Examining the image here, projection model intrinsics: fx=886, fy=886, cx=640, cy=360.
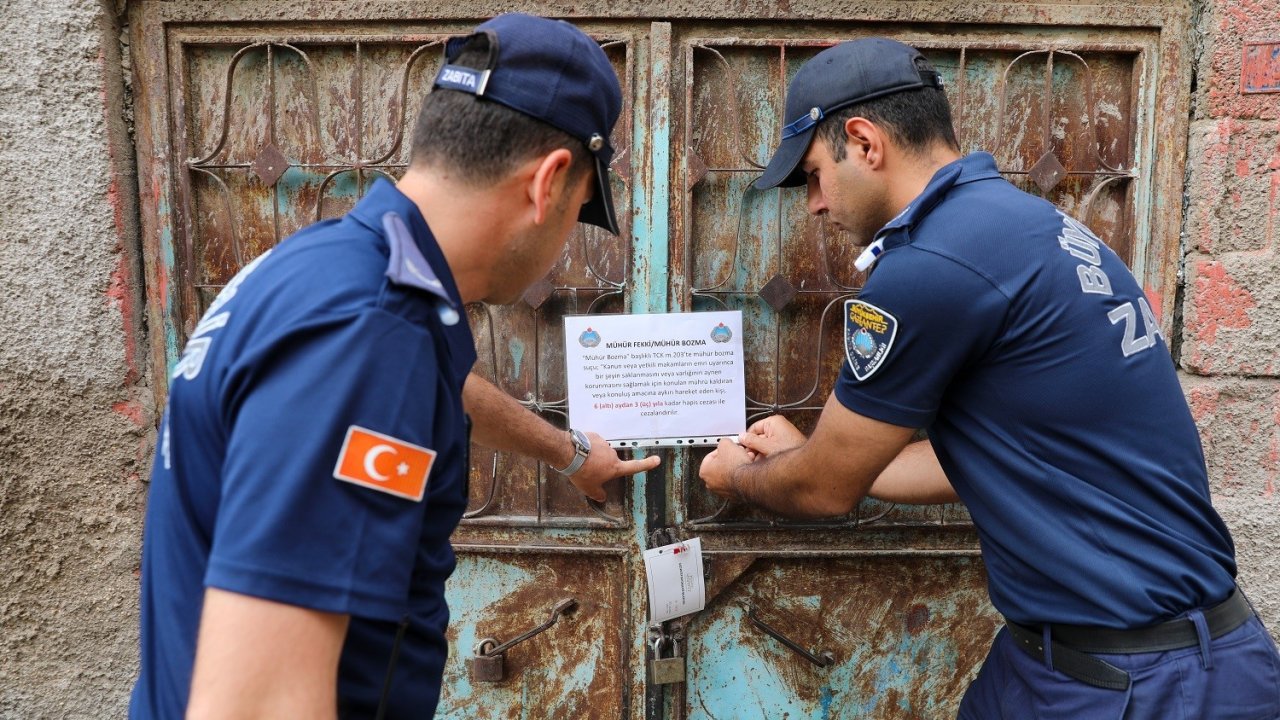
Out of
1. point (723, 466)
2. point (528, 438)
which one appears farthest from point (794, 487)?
point (528, 438)

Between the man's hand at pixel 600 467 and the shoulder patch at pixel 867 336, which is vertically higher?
the shoulder patch at pixel 867 336

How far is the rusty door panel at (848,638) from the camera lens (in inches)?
92.4

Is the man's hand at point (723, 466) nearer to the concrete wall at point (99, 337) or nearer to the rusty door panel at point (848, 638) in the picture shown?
the rusty door panel at point (848, 638)

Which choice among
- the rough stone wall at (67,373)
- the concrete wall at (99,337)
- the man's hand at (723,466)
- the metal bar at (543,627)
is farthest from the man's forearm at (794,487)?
the rough stone wall at (67,373)

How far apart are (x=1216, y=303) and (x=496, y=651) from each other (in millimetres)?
2004

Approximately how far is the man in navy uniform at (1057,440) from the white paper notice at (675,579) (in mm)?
703

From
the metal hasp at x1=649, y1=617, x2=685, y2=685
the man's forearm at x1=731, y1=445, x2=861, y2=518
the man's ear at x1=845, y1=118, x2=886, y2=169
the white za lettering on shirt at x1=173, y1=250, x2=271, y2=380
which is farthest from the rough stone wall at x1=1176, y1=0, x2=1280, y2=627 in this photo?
the white za lettering on shirt at x1=173, y1=250, x2=271, y2=380

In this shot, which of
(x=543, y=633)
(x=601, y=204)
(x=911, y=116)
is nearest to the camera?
(x=601, y=204)

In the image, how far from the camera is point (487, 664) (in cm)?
232

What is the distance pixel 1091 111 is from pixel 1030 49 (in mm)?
221

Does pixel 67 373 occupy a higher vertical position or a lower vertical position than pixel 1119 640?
higher

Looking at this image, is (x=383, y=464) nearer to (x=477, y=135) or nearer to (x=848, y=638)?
(x=477, y=135)

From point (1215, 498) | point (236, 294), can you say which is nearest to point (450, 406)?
point (236, 294)

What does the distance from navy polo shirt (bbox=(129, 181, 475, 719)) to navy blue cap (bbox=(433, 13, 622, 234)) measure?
0.19 metres
